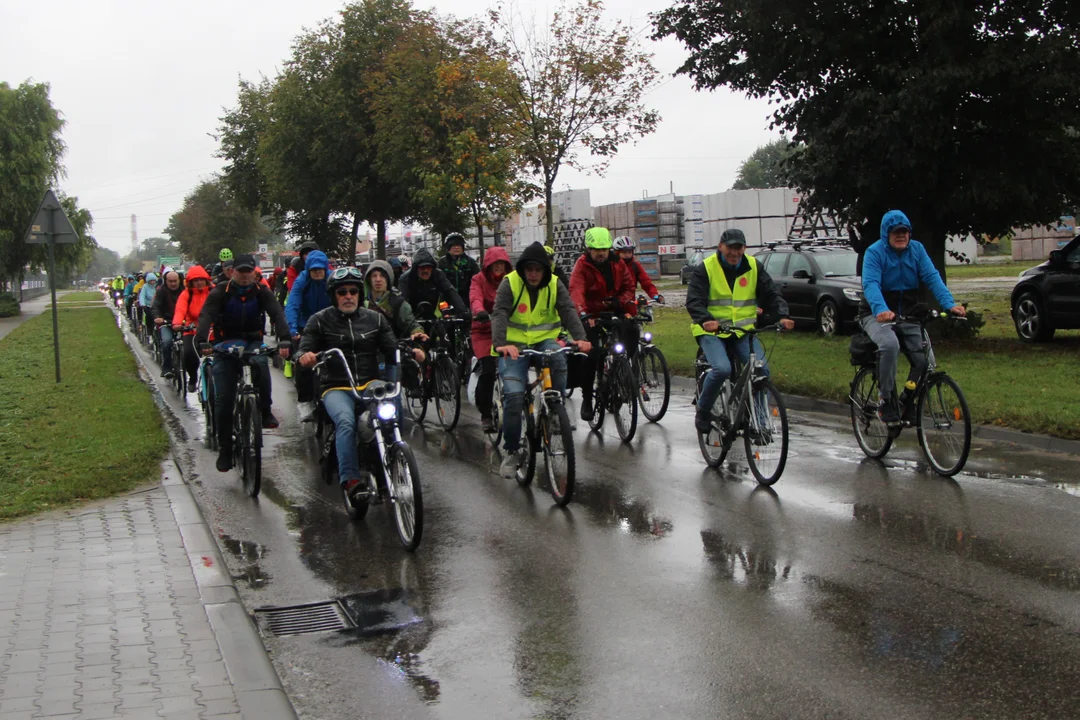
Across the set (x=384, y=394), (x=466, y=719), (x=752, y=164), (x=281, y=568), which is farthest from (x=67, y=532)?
(x=752, y=164)

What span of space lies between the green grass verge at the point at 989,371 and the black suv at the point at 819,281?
44cm

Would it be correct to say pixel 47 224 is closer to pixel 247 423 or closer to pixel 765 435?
pixel 247 423

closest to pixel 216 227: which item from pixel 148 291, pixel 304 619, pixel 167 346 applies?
pixel 148 291

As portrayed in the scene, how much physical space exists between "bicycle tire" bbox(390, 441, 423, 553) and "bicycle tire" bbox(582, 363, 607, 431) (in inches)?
173

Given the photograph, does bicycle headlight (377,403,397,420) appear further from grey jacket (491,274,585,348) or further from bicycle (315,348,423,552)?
grey jacket (491,274,585,348)

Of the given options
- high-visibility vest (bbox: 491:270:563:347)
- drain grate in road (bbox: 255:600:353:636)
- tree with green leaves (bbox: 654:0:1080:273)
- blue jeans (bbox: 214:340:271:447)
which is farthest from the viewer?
tree with green leaves (bbox: 654:0:1080:273)

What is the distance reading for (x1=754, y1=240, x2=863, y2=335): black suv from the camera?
20078mm

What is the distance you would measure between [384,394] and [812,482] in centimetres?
330

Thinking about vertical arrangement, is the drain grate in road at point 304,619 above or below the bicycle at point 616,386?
below

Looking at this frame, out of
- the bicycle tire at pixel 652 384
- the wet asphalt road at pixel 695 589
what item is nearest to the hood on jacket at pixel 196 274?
the wet asphalt road at pixel 695 589

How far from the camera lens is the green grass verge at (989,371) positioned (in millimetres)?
10656

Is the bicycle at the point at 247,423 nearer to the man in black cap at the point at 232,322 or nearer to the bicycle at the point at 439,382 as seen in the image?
the man in black cap at the point at 232,322

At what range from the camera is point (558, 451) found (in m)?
8.12

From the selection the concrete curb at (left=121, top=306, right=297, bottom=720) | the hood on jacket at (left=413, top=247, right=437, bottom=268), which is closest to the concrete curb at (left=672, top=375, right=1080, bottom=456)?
the hood on jacket at (left=413, top=247, right=437, bottom=268)
